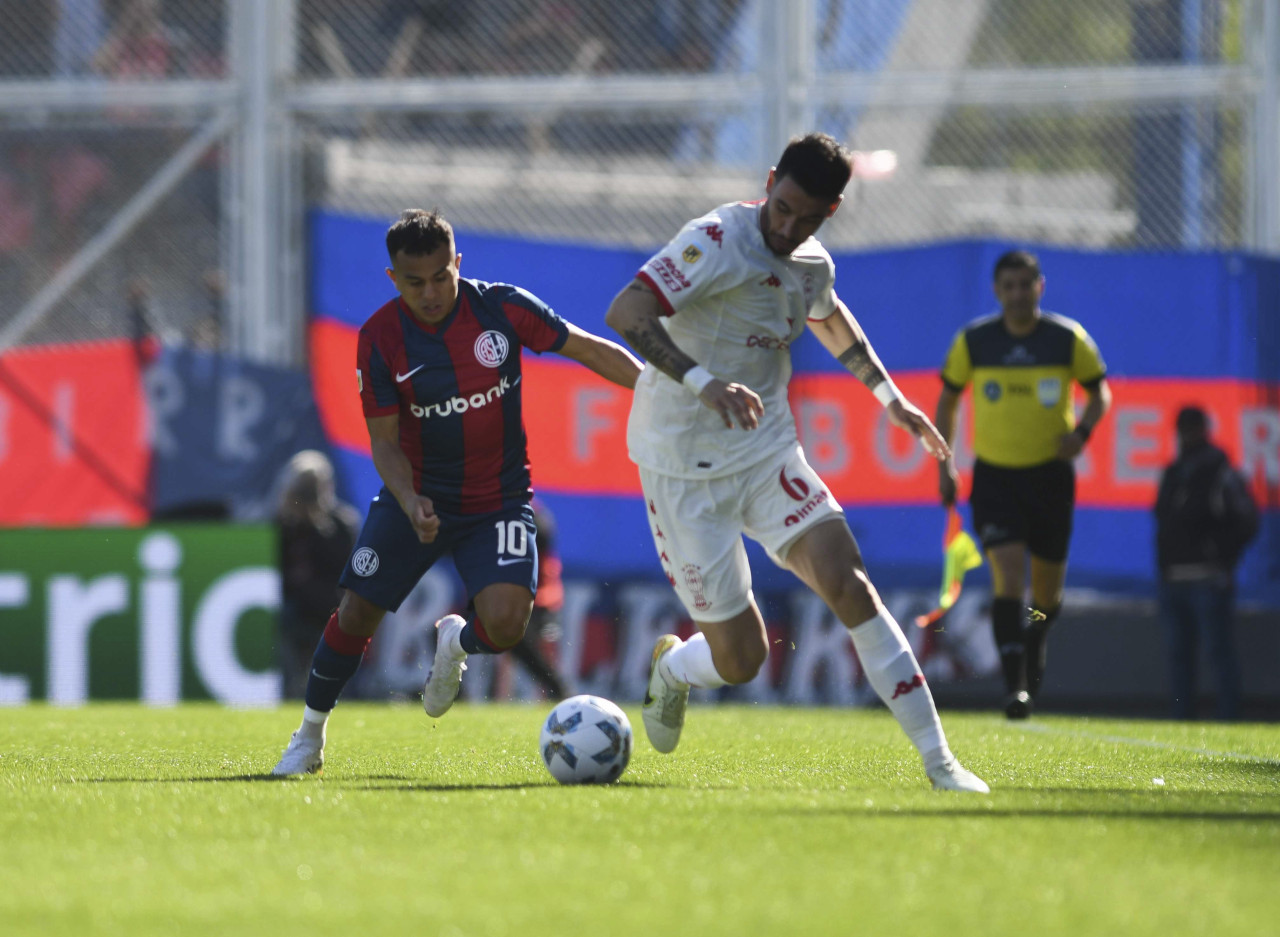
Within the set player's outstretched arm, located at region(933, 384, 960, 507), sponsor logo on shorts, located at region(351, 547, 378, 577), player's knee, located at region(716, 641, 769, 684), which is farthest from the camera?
player's outstretched arm, located at region(933, 384, 960, 507)

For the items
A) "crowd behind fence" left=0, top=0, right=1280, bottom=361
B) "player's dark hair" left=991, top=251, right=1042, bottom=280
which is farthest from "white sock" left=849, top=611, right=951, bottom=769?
"crowd behind fence" left=0, top=0, right=1280, bottom=361

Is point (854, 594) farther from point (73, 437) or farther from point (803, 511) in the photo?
point (73, 437)

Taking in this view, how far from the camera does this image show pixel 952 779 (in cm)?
537

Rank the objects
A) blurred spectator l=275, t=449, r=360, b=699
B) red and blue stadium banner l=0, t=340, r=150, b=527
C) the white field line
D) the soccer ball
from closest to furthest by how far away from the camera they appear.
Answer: the soccer ball, the white field line, blurred spectator l=275, t=449, r=360, b=699, red and blue stadium banner l=0, t=340, r=150, b=527

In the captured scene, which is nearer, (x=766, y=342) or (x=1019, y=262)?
(x=766, y=342)

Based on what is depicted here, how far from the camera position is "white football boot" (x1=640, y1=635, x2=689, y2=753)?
6316 mm

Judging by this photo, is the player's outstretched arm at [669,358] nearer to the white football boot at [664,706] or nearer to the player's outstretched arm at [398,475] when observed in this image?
the player's outstretched arm at [398,475]

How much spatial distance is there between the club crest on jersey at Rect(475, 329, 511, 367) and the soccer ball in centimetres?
132

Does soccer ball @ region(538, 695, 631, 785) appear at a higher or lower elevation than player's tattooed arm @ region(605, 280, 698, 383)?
lower

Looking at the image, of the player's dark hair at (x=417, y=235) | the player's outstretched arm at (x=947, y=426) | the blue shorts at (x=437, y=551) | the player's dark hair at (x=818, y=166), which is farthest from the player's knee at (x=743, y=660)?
the player's outstretched arm at (x=947, y=426)

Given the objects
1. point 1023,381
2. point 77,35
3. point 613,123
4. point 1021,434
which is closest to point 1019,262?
point 1023,381

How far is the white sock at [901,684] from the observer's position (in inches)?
212

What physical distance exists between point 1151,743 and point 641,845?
446 centimetres

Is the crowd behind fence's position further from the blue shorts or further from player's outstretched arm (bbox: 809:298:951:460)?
player's outstretched arm (bbox: 809:298:951:460)
